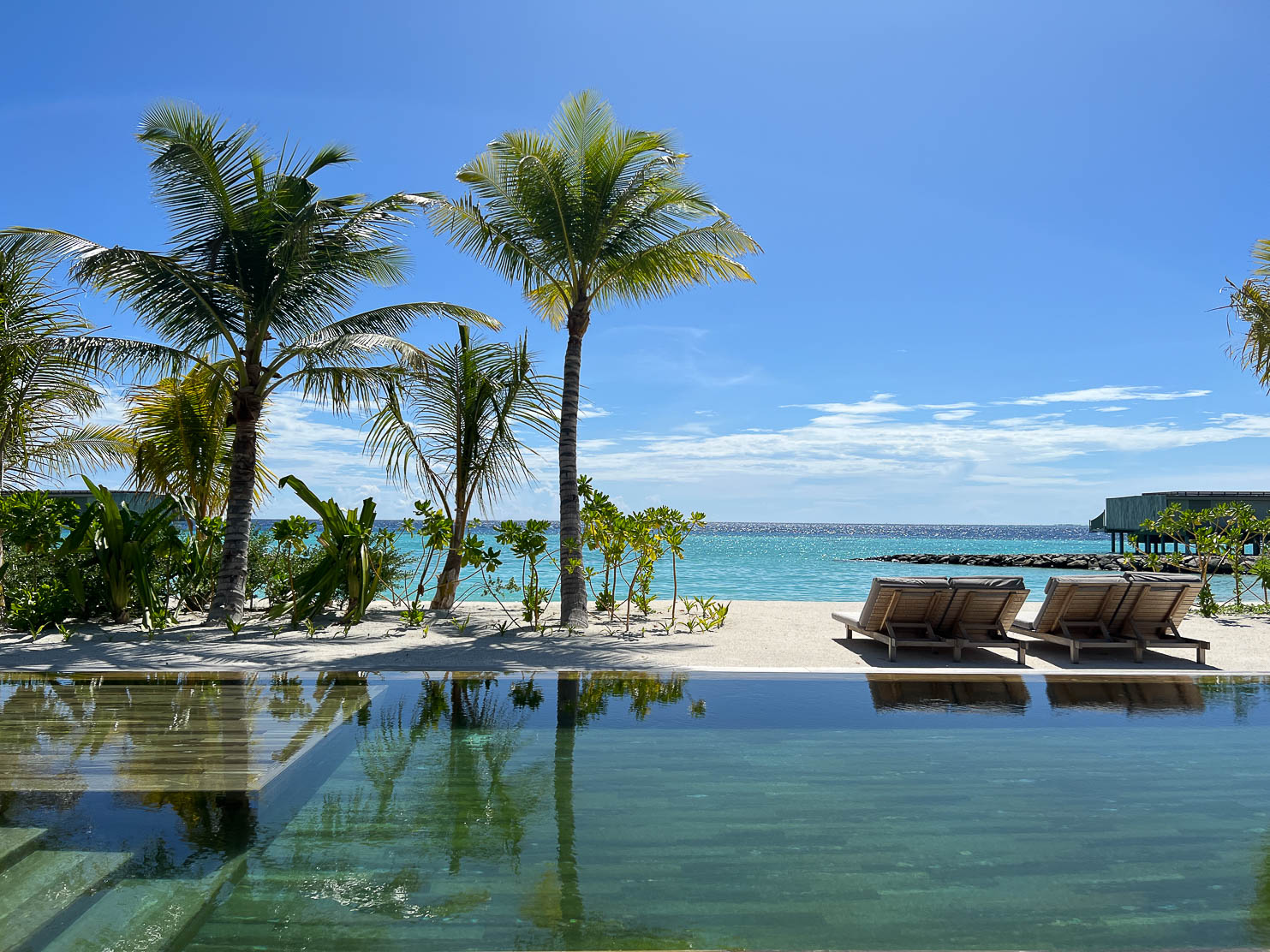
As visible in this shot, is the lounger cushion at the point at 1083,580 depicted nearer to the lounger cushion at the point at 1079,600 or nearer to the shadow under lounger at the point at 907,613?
the lounger cushion at the point at 1079,600

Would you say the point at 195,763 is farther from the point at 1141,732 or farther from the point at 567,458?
the point at 567,458

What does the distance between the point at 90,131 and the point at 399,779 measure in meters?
9.95

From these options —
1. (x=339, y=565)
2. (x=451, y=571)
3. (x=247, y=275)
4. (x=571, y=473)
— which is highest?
(x=247, y=275)

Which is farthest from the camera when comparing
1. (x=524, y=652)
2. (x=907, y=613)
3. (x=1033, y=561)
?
(x=1033, y=561)

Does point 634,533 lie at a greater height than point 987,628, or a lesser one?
greater

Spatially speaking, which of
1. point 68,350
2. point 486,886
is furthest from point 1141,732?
point 68,350

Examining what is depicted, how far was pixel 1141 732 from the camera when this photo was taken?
16.2 feet

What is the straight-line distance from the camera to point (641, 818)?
11.2 feet

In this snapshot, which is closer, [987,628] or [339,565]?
[987,628]

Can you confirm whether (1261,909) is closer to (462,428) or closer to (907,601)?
(907,601)

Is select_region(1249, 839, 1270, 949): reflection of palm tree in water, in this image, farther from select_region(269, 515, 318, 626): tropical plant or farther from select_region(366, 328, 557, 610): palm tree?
select_region(366, 328, 557, 610): palm tree

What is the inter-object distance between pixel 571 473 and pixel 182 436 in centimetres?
507

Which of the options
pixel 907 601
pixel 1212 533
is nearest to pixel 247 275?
pixel 907 601

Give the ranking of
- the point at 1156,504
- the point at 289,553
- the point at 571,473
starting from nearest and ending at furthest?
the point at 571,473 < the point at 289,553 < the point at 1156,504
